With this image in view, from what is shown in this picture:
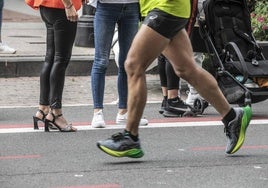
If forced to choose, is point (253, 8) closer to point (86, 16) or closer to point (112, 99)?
point (86, 16)

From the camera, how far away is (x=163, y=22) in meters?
6.25

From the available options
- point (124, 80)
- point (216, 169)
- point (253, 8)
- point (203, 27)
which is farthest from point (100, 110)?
point (253, 8)

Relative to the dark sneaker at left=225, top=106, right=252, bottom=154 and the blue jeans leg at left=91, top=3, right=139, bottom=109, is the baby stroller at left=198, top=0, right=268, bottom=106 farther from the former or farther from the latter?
the dark sneaker at left=225, top=106, right=252, bottom=154

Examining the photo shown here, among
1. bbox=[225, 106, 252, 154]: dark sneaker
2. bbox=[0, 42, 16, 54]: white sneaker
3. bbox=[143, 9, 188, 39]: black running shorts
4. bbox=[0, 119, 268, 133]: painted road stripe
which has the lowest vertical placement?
bbox=[0, 42, 16, 54]: white sneaker

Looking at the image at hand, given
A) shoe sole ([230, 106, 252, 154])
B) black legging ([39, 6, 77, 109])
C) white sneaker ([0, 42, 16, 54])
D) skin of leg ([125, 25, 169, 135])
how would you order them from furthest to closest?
1. white sneaker ([0, 42, 16, 54])
2. black legging ([39, 6, 77, 109])
3. shoe sole ([230, 106, 252, 154])
4. skin of leg ([125, 25, 169, 135])

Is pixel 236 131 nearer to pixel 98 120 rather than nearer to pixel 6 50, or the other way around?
pixel 98 120

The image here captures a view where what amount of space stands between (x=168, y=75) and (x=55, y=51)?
1557mm

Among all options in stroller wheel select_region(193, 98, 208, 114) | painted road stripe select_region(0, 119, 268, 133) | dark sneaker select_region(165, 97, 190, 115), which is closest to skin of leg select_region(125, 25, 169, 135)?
painted road stripe select_region(0, 119, 268, 133)

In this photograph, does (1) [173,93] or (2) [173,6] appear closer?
(2) [173,6]

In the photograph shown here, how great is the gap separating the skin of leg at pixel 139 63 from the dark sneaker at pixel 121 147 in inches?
3.8

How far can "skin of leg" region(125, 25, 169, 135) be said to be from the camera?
624 cm

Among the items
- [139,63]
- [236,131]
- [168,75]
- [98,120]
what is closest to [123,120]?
Answer: [98,120]

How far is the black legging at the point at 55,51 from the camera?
7574mm

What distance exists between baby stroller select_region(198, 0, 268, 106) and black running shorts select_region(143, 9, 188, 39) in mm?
2068
